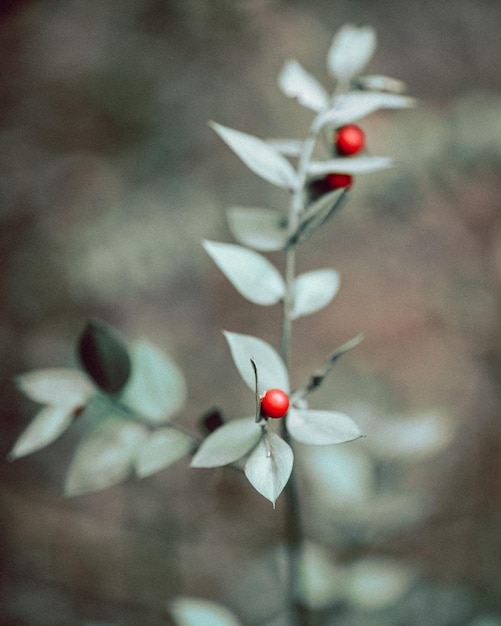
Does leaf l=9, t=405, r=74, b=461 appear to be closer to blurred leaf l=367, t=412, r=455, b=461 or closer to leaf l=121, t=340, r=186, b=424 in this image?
leaf l=121, t=340, r=186, b=424

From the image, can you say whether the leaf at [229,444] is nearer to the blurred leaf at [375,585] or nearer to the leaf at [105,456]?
the leaf at [105,456]

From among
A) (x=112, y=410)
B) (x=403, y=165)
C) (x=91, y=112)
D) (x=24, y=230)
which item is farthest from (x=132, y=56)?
(x=112, y=410)

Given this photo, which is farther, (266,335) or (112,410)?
(266,335)

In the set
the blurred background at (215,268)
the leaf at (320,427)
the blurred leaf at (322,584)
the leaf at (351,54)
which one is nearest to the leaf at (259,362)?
the leaf at (320,427)

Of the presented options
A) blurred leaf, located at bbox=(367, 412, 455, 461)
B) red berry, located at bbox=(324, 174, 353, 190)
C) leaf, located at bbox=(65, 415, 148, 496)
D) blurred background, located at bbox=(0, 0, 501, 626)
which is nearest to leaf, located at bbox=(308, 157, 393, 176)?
red berry, located at bbox=(324, 174, 353, 190)

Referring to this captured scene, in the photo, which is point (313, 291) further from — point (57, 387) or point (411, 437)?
point (411, 437)

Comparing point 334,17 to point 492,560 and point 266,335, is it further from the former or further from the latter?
point 492,560
